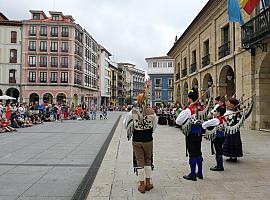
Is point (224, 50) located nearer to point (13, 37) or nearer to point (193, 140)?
point (193, 140)

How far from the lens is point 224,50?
790 inches

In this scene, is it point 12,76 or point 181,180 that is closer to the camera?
point 181,180

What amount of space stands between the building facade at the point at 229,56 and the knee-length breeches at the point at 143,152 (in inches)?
396

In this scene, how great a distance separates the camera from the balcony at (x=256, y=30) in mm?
13438

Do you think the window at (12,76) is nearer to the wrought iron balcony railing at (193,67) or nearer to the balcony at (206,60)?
the wrought iron balcony railing at (193,67)

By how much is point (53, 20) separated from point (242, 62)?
158 feet

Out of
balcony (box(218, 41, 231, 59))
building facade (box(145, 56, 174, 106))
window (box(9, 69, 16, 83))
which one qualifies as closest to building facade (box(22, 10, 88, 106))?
window (box(9, 69, 16, 83))

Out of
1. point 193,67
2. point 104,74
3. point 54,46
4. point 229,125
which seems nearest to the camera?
point 229,125

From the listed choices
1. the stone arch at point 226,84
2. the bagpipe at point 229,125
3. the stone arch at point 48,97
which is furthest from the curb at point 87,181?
the stone arch at point 48,97

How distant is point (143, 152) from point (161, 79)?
66392mm

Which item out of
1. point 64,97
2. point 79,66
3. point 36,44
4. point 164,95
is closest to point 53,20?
point 36,44

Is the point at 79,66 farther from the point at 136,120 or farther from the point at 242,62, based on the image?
the point at 136,120

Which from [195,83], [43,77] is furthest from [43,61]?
[195,83]

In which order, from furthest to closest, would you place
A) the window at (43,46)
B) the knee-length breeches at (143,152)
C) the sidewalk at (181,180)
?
1. the window at (43,46)
2. the knee-length breeches at (143,152)
3. the sidewalk at (181,180)
